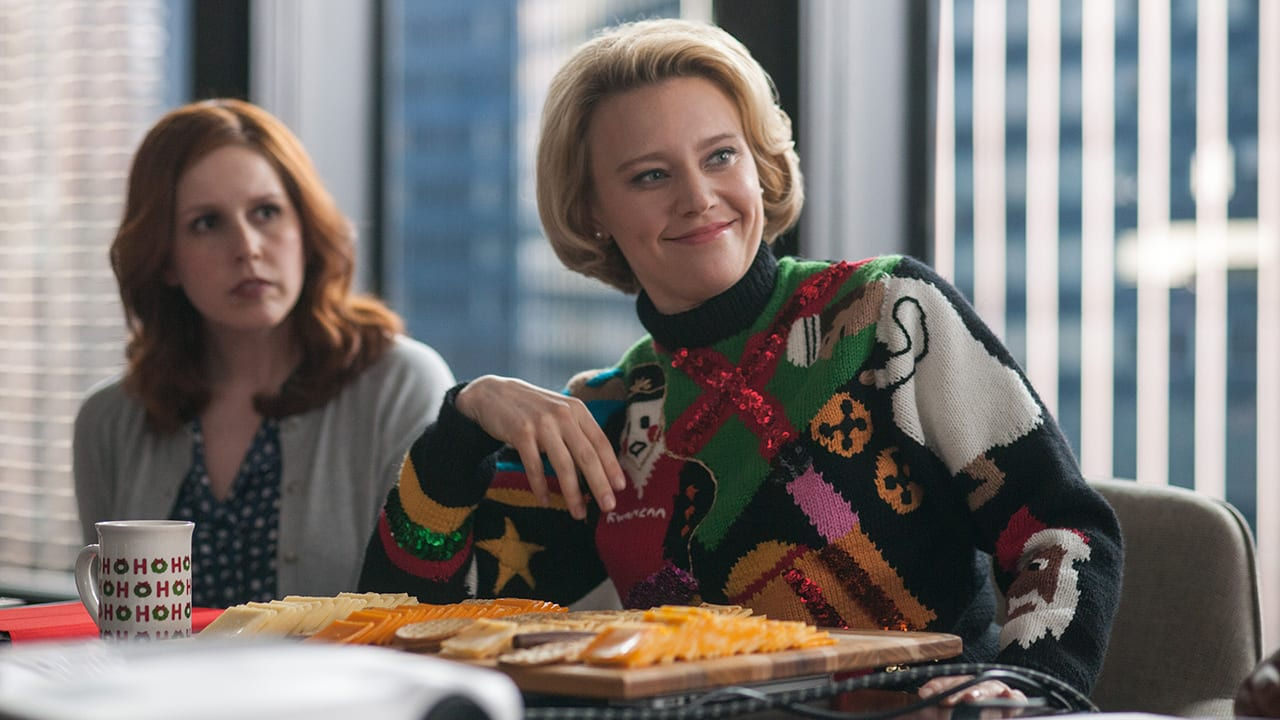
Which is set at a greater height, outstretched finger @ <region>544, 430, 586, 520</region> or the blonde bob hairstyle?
the blonde bob hairstyle

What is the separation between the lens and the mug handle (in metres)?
1.08

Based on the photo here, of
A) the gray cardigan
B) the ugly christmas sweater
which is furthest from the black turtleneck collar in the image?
the gray cardigan

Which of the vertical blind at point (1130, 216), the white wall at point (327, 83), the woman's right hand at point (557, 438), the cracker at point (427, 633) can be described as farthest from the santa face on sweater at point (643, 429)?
the white wall at point (327, 83)

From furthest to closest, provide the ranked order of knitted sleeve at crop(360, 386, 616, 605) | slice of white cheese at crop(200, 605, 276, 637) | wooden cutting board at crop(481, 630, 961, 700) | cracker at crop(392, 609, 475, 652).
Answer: knitted sleeve at crop(360, 386, 616, 605)
slice of white cheese at crop(200, 605, 276, 637)
cracker at crop(392, 609, 475, 652)
wooden cutting board at crop(481, 630, 961, 700)

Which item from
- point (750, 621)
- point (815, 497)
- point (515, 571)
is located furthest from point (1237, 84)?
point (750, 621)

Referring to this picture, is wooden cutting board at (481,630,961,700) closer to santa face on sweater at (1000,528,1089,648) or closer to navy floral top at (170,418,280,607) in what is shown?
santa face on sweater at (1000,528,1089,648)

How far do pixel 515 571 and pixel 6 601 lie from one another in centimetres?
58

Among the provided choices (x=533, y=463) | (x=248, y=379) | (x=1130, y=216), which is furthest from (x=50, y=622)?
(x=1130, y=216)

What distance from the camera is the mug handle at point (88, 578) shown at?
1083 mm

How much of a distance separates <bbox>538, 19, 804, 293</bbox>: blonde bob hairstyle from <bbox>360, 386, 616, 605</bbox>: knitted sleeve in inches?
12.4

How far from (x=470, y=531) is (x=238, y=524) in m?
0.85

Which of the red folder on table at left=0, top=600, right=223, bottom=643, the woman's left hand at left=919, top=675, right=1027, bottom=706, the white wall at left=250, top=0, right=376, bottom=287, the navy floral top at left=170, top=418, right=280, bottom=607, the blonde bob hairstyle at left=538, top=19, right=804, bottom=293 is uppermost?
the white wall at left=250, top=0, right=376, bottom=287

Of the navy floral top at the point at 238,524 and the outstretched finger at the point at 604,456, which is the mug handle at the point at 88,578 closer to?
the outstretched finger at the point at 604,456

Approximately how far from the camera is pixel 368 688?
0.53m
